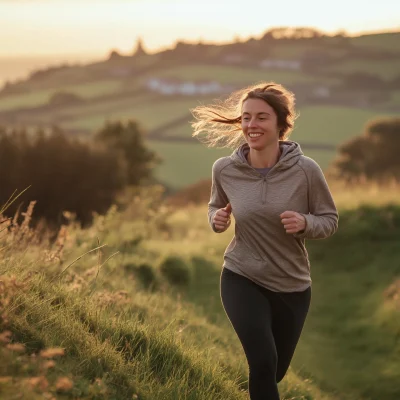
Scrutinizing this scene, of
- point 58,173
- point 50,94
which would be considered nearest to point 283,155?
point 58,173

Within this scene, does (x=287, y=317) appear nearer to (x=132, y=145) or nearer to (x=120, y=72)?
(x=132, y=145)

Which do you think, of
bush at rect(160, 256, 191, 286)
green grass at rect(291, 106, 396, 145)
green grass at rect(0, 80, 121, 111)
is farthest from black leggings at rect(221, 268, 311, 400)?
green grass at rect(0, 80, 121, 111)

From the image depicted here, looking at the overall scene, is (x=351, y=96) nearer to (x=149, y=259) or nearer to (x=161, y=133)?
(x=161, y=133)

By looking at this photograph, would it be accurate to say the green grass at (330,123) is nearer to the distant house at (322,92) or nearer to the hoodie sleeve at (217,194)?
the distant house at (322,92)

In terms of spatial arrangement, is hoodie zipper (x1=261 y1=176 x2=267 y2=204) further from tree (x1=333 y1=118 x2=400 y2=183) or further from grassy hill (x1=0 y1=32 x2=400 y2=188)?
grassy hill (x1=0 y1=32 x2=400 y2=188)

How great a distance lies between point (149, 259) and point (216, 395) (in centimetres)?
735

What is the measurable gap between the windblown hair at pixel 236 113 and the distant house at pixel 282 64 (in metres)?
83.7

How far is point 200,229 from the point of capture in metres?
18.4

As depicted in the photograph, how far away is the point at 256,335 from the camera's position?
451 centimetres

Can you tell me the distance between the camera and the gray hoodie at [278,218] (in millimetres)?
4816

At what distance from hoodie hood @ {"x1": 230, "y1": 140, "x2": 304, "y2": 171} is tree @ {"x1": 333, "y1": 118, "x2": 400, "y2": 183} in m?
42.3

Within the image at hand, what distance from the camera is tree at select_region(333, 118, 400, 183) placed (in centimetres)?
4716

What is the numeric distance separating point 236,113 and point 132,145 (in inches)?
1354

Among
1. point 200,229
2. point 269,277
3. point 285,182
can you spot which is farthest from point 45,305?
point 200,229
